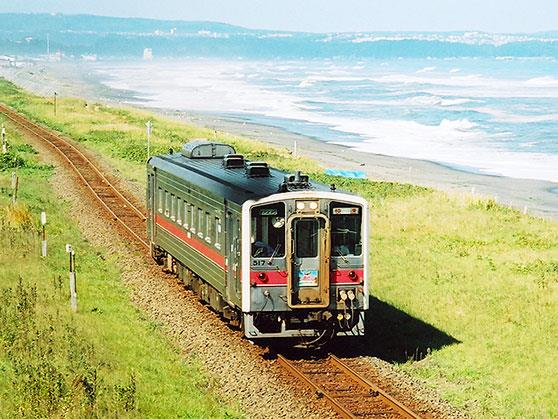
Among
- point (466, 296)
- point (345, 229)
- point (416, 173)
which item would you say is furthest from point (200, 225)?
point (416, 173)

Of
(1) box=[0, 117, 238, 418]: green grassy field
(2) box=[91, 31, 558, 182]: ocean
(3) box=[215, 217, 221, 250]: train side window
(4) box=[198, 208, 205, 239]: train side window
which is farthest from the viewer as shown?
(2) box=[91, 31, 558, 182]: ocean

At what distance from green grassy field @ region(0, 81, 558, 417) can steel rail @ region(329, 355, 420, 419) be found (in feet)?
4.18

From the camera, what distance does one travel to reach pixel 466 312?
72.4ft

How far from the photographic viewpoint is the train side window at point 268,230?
17.5 m

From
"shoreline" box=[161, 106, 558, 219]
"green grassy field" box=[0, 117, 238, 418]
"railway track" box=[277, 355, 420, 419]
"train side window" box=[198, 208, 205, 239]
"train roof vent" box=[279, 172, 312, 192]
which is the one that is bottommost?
"shoreline" box=[161, 106, 558, 219]

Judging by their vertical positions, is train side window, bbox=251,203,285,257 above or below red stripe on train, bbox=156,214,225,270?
above

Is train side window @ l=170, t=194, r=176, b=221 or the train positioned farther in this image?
train side window @ l=170, t=194, r=176, b=221

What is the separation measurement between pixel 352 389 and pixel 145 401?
140 inches

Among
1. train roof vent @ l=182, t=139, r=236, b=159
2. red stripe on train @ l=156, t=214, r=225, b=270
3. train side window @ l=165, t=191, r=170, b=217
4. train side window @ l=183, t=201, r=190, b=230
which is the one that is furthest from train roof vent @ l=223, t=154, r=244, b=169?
train side window @ l=165, t=191, r=170, b=217

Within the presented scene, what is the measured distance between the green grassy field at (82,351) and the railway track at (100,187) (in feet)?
15.6

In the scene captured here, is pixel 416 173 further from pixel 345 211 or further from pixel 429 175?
pixel 345 211

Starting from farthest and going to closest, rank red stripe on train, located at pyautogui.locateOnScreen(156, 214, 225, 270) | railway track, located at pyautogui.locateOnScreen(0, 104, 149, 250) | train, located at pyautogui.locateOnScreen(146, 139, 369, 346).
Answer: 1. railway track, located at pyautogui.locateOnScreen(0, 104, 149, 250)
2. red stripe on train, located at pyautogui.locateOnScreen(156, 214, 225, 270)
3. train, located at pyautogui.locateOnScreen(146, 139, 369, 346)

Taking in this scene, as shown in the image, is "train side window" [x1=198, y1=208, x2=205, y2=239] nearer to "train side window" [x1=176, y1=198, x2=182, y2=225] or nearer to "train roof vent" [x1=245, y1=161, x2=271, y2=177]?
"train roof vent" [x1=245, y1=161, x2=271, y2=177]

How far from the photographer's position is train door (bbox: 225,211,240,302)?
18000mm
